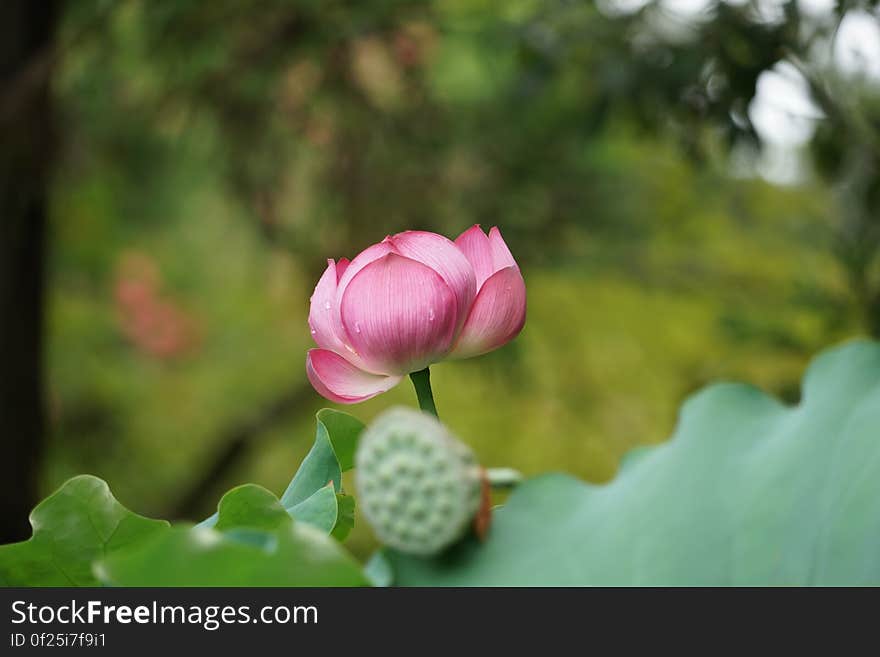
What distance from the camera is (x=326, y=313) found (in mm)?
365

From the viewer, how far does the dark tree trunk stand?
5.85ft

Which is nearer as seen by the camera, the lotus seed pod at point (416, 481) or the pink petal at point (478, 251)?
the lotus seed pod at point (416, 481)

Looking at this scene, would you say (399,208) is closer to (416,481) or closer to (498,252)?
(498,252)

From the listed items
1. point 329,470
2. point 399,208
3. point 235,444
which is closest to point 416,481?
point 329,470

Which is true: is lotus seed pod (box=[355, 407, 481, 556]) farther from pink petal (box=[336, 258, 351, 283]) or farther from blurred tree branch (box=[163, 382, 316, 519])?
blurred tree branch (box=[163, 382, 316, 519])

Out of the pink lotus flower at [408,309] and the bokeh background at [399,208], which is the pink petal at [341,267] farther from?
the bokeh background at [399,208]

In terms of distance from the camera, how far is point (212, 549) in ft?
0.87

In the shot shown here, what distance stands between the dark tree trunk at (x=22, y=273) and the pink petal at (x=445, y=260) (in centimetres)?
161

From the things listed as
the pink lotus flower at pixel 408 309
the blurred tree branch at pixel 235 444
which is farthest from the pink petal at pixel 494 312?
the blurred tree branch at pixel 235 444

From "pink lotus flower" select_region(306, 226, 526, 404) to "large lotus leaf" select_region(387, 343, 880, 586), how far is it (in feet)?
0.22

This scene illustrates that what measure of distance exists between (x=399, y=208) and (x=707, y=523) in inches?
80.8

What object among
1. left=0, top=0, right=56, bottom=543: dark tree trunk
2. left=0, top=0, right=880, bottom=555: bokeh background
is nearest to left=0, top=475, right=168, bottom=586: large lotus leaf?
left=0, top=0, right=880, bottom=555: bokeh background

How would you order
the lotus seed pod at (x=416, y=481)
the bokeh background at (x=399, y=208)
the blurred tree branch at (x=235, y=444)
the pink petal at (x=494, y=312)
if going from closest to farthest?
the lotus seed pod at (x=416, y=481) < the pink petal at (x=494, y=312) < the bokeh background at (x=399, y=208) < the blurred tree branch at (x=235, y=444)

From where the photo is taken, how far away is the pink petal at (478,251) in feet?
1.22
